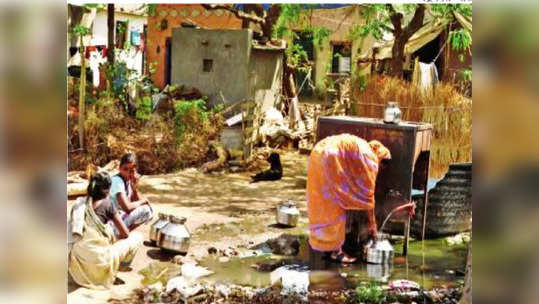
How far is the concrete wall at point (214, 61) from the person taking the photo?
19.2ft

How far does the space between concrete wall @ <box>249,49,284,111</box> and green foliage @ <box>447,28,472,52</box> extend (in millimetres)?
1261

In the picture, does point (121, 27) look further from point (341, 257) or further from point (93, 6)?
point (341, 257)

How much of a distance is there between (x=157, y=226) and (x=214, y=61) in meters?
1.29

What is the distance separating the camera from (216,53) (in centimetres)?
584

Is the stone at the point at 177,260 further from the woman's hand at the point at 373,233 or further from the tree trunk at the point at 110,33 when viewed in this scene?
the tree trunk at the point at 110,33

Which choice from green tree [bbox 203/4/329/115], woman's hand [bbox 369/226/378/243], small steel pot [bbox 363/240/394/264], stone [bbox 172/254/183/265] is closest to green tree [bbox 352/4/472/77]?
green tree [bbox 203/4/329/115]

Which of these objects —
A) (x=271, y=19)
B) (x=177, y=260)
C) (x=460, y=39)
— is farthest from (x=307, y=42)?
(x=177, y=260)

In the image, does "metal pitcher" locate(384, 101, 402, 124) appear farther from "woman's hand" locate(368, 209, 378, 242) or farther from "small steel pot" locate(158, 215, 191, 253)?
"small steel pot" locate(158, 215, 191, 253)

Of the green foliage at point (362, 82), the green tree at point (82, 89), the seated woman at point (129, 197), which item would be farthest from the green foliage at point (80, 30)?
the green foliage at point (362, 82)

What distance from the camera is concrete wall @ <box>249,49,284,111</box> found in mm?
5867

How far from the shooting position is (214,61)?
585 cm

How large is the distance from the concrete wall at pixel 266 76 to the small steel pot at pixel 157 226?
1.11m
